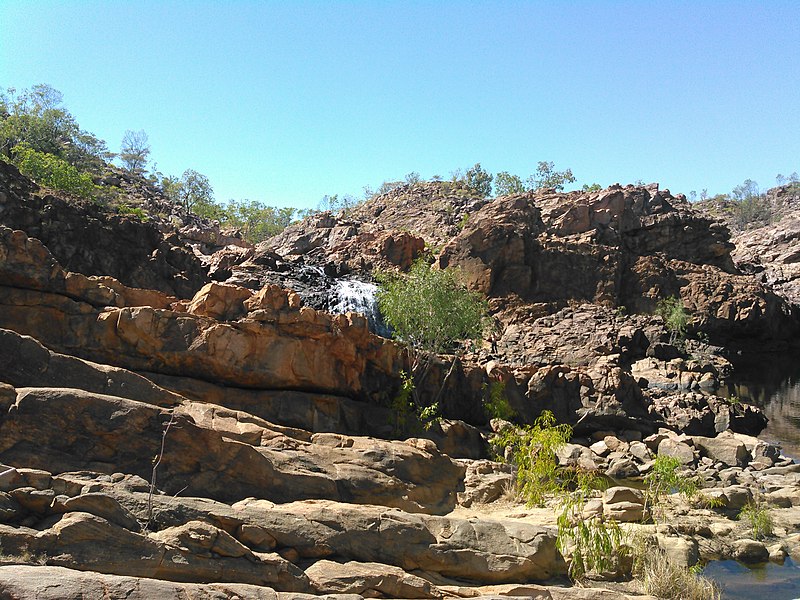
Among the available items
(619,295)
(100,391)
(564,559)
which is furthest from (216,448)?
(619,295)

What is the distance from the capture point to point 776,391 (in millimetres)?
44188

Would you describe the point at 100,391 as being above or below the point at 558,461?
above

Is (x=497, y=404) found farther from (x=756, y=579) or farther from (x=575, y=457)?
(x=756, y=579)

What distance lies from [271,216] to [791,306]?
7919 centimetres

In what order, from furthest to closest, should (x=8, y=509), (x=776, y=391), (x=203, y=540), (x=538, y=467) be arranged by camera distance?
(x=776, y=391), (x=538, y=467), (x=203, y=540), (x=8, y=509)

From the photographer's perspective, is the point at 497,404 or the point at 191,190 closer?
the point at 497,404

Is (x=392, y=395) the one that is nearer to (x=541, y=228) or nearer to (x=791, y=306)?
(x=541, y=228)

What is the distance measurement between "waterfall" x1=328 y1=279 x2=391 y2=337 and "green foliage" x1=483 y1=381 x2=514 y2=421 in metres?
16.6

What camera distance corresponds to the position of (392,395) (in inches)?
923

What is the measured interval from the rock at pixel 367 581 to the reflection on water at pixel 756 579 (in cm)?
640

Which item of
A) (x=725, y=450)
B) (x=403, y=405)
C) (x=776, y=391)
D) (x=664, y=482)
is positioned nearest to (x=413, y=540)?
(x=664, y=482)

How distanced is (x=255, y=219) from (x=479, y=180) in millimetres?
38783

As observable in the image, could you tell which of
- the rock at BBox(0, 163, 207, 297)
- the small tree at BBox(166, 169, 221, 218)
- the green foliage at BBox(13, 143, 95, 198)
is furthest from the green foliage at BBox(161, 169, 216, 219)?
the rock at BBox(0, 163, 207, 297)

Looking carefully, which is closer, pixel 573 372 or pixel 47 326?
pixel 47 326
